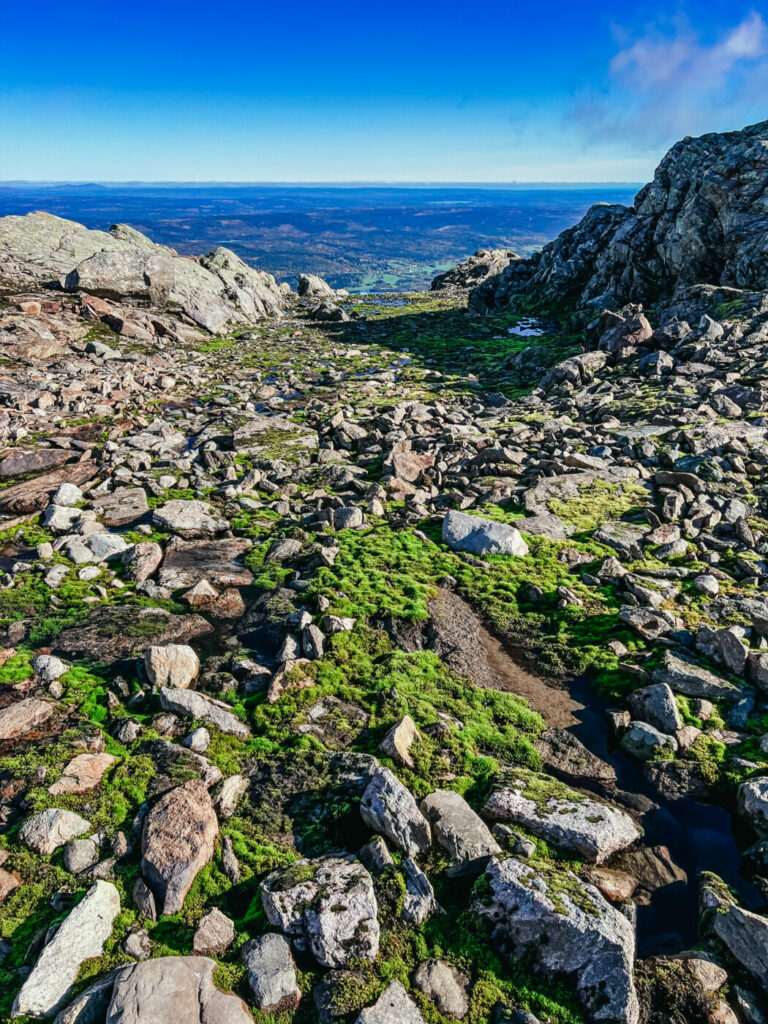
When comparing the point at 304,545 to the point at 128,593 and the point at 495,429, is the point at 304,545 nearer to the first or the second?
the point at 128,593

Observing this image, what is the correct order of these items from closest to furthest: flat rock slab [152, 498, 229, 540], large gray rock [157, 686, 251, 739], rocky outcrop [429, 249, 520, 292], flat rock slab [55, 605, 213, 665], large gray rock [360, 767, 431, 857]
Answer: large gray rock [360, 767, 431, 857] < large gray rock [157, 686, 251, 739] < flat rock slab [55, 605, 213, 665] < flat rock slab [152, 498, 229, 540] < rocky outcrop [429, 249, 520, 292]

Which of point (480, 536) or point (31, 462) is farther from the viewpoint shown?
point (31, 462)

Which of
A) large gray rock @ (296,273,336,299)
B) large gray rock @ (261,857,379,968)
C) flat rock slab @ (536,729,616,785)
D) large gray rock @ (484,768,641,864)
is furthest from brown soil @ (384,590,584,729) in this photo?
large gray rock @ (296,273,336,299)

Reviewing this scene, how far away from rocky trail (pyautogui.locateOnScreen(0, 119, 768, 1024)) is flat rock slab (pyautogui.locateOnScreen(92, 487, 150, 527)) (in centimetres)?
17

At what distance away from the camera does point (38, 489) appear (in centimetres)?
2123

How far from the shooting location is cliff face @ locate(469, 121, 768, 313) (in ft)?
149

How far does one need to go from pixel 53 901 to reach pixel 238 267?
7467 centimetres

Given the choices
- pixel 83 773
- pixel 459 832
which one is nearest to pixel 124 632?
pixel 83 773

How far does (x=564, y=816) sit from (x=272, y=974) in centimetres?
493

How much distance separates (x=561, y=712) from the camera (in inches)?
470

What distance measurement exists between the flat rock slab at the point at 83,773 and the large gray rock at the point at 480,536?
36.8 feet

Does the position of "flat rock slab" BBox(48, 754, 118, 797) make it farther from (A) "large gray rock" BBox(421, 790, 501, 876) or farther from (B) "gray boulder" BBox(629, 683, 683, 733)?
(B) "gray boulder" BBox(629, 683, 683, 733)

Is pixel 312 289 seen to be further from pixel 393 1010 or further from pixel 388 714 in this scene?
pixel 393 1010

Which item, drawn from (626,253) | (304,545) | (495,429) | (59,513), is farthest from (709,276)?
(59,513)
